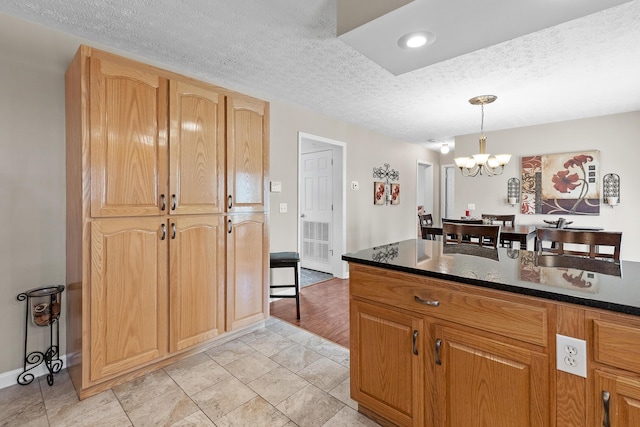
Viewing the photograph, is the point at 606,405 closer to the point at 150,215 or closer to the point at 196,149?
the point at 150,215

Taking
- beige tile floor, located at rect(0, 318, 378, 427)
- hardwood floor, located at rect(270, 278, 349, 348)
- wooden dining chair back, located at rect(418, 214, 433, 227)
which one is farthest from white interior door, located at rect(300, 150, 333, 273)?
beige tile floor, located at rect(0, 318, 378, 427)

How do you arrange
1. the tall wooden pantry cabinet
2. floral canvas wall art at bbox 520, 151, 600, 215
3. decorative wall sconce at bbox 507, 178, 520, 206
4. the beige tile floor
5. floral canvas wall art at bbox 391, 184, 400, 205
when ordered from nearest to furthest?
the beige tile floor, the tall wooden pantry cabinet, floral canvas wall art at bbox 520, 151, 600, 215, decorative wall sconce at bbox 507, 178, 520, 206, floral canvas wall art at bbox 391, 184, 400, 205

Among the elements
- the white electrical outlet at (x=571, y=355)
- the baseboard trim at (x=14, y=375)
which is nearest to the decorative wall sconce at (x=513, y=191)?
the white electrical outlet at (x=571, y=355)

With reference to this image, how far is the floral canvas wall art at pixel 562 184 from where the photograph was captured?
4.25 metres

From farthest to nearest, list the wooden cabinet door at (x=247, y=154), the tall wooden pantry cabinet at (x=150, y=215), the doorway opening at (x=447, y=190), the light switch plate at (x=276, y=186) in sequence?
the doorway opening at (x=447, y=190), the light switch plate at (x=276, y=186), the wooden cabinet door at (x=247, y=154), the tall wooden pantry cabinet at (x=150, y=215)

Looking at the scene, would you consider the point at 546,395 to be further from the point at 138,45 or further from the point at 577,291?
the point at 138,45

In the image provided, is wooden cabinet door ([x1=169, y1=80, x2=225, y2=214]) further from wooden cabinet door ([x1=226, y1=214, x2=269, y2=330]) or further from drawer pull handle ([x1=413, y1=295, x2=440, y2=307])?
drawer pull handle ([x1=413, y1=295, x2=440, y2=307])

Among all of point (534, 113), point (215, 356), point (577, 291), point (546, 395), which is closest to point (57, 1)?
point (215, 356)

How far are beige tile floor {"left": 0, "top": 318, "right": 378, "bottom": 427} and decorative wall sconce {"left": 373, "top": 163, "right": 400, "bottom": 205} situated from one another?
10.5 feet

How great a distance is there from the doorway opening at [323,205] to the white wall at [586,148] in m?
2.50

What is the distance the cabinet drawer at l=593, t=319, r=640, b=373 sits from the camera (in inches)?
34.4

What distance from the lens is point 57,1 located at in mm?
1813

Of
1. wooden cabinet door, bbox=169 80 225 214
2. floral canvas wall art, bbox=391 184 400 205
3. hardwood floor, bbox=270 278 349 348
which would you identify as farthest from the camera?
floral canvas wall art, bbox=391 184 400 205

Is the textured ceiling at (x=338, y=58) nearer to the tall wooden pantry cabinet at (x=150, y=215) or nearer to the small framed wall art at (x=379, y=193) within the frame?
the tall wooden pantry cabinet at (x=150, y=215)
